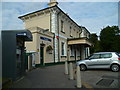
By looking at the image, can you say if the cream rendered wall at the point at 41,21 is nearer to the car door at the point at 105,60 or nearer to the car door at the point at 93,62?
the car door at the point at 93,62

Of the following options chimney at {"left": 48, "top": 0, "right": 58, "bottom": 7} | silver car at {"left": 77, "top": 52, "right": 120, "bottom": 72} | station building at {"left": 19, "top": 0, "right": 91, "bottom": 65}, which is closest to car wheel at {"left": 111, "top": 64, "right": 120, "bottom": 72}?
silver car at {"left": 77, "top": 52, "right": 120, "bottom": 72}

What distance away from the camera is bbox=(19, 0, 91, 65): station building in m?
15.7

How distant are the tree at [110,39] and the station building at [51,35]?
40.1 ft

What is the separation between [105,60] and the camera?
12266 mm

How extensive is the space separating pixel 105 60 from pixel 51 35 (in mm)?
8171

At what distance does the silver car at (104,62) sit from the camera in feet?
39.5

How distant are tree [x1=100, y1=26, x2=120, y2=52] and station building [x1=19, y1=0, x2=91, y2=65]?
481 inches

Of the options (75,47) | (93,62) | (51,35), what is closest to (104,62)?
(93,62)

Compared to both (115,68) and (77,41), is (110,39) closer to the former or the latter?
(77,41)

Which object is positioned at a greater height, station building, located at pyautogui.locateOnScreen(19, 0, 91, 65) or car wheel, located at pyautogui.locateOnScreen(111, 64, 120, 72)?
station building, located at pyautogui.locateOnScreen(19, 0, 91, 65)

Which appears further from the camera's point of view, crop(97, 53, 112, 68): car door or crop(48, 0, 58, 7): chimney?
crop(48, 0, 58, 7): chimney

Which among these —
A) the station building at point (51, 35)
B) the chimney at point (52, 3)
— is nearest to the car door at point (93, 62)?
the station building at point (51, 35)

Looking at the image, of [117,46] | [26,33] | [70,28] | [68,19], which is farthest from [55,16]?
[117,46]

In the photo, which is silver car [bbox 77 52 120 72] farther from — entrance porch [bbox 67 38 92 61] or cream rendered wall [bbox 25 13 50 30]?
entrance porch [bbox 67 38 92 61]
